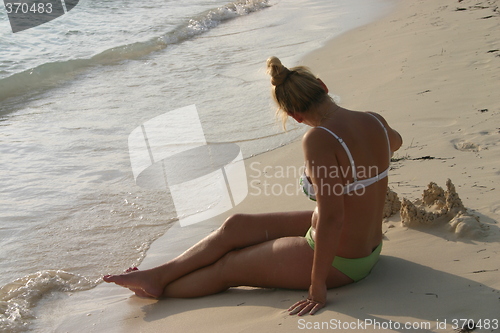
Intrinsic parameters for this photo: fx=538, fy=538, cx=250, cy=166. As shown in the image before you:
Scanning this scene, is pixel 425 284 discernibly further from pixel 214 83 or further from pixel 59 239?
pixel 214 83

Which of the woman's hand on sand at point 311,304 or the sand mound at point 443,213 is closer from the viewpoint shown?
the woman's hand on sand at point 311,304

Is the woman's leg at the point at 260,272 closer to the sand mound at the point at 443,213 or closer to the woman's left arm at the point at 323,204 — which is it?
the woman's left arm at the point at 323,204

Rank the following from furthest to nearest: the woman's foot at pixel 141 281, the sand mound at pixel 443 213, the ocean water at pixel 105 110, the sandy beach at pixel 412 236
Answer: the ocean water at pixel 105 110 < the woman's foot at pixel 141 281 < the sand mound at pixel 443 213 < the sandy beach at pixel 412 236

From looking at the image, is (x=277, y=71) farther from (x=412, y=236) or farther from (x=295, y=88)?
(x=412, y=236)

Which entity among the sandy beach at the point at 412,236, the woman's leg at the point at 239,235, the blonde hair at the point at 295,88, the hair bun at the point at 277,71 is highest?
the hair bun at the point at 277,71

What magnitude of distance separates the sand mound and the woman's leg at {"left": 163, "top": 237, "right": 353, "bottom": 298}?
2.18 feet

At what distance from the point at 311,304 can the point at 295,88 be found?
3.23ft

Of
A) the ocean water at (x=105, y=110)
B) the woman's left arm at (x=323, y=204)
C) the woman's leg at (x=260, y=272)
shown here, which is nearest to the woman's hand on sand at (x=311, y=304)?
the woman's left arm at (x=323, y=204)

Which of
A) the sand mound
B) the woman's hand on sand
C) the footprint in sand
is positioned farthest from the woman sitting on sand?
the footprint in sand

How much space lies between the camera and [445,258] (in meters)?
2.68

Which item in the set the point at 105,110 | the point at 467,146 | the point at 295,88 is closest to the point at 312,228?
the point at 295,88

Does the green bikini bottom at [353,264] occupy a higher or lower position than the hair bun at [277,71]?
lower

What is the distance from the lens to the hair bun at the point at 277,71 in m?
2.44

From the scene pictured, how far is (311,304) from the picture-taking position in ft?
7.99
